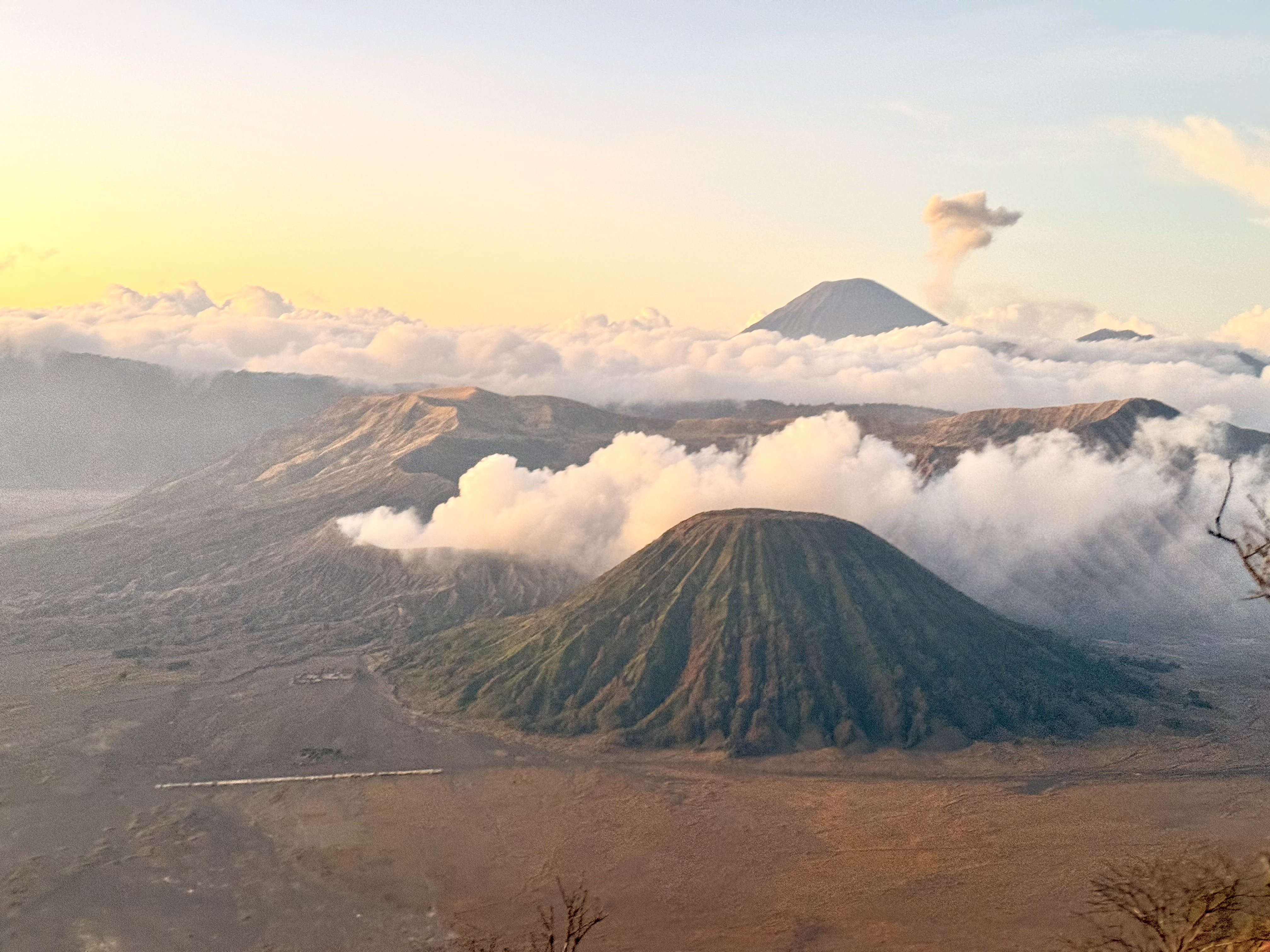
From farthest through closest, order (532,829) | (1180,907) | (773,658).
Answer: (773,658) < (532,829) < (1180,907)

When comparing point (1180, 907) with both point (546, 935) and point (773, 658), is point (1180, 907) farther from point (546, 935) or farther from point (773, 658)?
point (773, 658)

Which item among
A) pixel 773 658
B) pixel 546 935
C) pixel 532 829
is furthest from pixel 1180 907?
pixel 773 658

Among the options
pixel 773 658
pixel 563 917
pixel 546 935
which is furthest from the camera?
pixel 773 658

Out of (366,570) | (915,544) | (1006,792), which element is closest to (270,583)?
(366,570)

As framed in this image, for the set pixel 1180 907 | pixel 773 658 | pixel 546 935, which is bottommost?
pixel 546 935

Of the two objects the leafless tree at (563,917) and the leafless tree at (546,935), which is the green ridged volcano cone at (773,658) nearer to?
the leafless tree at (563,917)

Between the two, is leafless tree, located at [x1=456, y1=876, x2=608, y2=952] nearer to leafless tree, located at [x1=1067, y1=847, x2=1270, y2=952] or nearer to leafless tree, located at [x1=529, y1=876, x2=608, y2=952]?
leafless tree, located at [x1=529, y1=876, x2=608, y2=952]

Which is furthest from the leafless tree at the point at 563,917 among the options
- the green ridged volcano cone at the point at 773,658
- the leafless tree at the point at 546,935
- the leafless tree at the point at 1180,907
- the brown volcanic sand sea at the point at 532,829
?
the green ridged volcano cone at the point at 773,658
